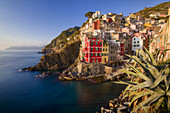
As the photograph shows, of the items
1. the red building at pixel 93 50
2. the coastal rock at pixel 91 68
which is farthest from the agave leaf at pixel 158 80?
the red building at pixel 93 50

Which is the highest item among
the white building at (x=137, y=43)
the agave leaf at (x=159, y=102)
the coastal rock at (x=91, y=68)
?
the white building at (x=137, y=43)

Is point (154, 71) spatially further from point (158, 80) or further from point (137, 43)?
point (137, 43)

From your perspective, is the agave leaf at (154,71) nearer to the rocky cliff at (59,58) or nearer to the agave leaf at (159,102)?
the agave leaf at (159,102)

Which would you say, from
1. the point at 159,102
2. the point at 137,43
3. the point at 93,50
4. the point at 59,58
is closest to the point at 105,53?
the point at 93,50

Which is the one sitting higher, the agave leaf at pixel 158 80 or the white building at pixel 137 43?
the white building at pixel 137 43

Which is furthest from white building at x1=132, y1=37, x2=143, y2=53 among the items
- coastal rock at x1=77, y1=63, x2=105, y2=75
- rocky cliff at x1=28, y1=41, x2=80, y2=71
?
rocky cliff at x1=28, y1=41, x2=80, y2=71

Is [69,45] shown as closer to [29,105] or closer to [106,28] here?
[106,28]

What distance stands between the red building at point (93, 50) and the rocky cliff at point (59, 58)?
981 inches

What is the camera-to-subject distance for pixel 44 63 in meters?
52.9

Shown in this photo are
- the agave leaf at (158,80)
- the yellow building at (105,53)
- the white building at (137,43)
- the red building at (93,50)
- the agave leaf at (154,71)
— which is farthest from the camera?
the white building at (137,43)

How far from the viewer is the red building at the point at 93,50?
34491 millimetres

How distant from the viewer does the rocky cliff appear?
173 ft

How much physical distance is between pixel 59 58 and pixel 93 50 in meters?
29.3

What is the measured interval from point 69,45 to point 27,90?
36.8 m
